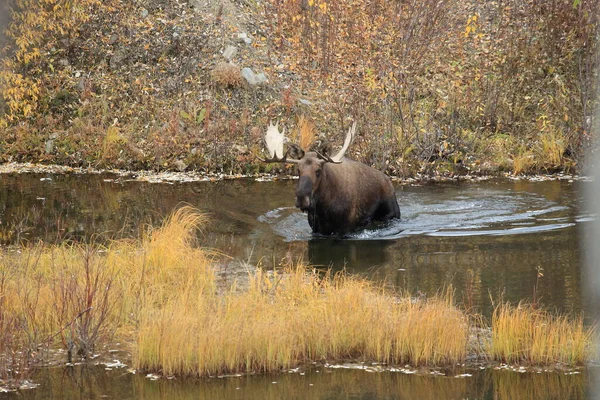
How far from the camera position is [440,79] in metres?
21.9

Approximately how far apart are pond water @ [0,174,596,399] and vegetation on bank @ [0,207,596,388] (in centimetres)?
22

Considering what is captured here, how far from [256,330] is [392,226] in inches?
275

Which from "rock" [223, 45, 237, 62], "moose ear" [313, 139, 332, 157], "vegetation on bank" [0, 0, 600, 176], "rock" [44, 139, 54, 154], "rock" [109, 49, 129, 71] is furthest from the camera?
"rock" [109, 49, 129, 71]

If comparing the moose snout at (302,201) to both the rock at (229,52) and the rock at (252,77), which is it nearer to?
the rock at (252,77)

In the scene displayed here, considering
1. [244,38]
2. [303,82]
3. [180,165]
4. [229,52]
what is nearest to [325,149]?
[180,165]

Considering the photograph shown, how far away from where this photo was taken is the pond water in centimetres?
A: 758

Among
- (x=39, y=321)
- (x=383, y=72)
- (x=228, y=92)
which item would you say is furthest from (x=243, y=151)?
(x=39, y=321)

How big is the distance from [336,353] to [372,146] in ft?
36.7

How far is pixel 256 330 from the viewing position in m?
7.97

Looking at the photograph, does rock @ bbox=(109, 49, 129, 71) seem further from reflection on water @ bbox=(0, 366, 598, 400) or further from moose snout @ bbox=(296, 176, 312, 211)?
reflection on water @ bbox=(0, 366, 598, 400)

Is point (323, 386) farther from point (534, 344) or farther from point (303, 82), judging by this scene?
point (303, 82)

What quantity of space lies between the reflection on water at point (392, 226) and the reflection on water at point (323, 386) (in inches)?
85.4

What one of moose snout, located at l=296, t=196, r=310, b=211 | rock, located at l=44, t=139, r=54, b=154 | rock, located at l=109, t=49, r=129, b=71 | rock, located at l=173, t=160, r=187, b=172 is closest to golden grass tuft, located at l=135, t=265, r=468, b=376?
moose snout, located at l=296, t=196, r=310, b=211

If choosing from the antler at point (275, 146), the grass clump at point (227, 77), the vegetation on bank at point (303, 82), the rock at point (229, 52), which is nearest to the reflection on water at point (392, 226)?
the antler at point (275, 146)
